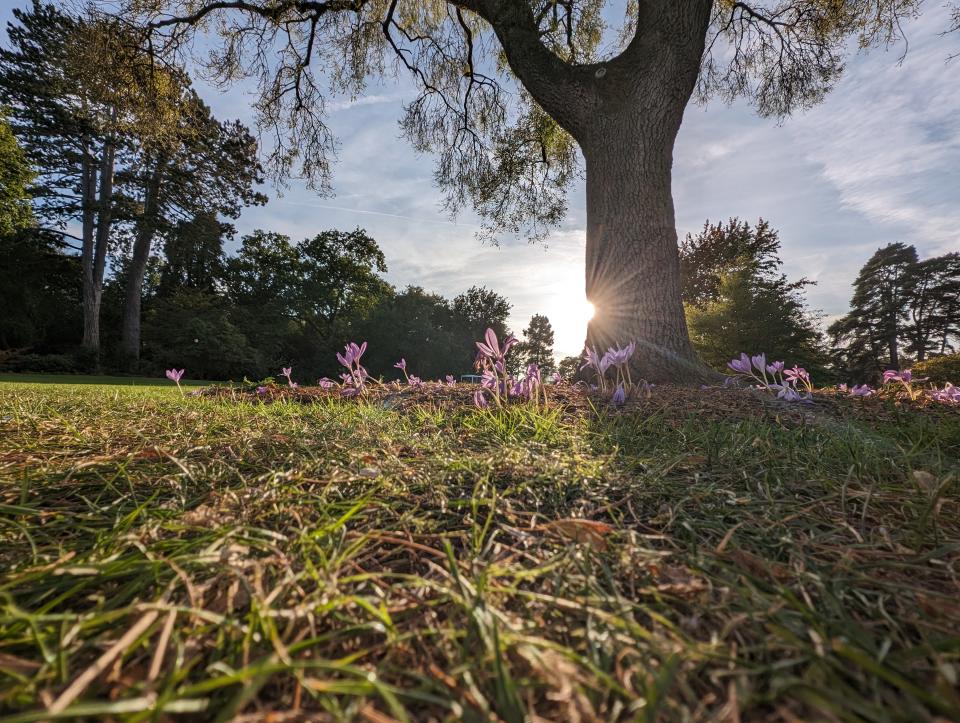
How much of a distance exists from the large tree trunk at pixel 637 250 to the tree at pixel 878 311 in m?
30.3

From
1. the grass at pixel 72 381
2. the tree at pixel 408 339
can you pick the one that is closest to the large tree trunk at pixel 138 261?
the grass at pixel 72 381

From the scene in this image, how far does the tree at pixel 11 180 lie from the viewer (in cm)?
1521

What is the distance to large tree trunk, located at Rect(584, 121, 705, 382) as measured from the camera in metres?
3.73

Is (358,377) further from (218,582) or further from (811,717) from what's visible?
(811,717)

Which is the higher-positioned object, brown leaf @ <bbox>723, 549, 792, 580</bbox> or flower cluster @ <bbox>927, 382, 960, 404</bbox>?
flower cluster @ <bbox>927, 382, 960, 404</bbox>

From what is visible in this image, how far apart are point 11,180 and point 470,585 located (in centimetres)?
2551

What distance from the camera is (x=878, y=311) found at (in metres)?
25.8

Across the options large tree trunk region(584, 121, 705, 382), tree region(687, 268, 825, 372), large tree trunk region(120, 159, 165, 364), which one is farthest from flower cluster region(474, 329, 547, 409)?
large tree trunk region(120, 159, 165, 364)

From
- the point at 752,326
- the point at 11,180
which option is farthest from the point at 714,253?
the point at 11,180

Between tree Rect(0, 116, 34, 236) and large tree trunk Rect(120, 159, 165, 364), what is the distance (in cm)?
376

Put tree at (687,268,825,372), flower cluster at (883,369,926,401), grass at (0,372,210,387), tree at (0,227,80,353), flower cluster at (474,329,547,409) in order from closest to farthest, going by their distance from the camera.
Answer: flower cluster at (474,329,547,409), flower cluster at (883,369,926,401), grass at (0,372,210,387), tree at (687,268,825,372), tree at (0,227,80,353)

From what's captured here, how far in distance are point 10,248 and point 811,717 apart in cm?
2898

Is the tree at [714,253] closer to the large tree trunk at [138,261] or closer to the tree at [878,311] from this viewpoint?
the tree at [878,311]

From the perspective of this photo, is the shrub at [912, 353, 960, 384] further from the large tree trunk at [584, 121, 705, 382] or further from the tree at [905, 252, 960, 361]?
the tree at [905, 252, 960, 361]
